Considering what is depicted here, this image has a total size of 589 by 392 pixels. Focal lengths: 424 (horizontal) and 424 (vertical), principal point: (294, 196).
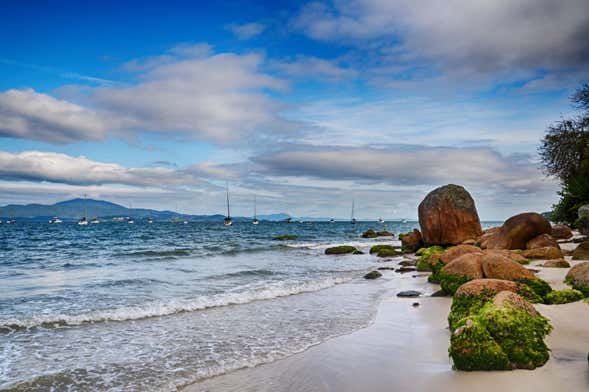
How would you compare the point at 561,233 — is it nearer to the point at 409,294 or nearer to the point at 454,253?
the point at 454,253

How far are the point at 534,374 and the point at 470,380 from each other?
742mm

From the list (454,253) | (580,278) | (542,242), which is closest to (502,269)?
(580,278)

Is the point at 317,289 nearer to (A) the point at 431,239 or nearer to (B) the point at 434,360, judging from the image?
(B) the point at 434,360

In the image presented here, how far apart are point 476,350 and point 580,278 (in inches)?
218

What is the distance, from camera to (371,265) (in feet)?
78.1

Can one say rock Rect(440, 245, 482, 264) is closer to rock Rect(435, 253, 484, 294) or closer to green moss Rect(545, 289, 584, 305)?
rock Rect(435, 253, 484, 294)

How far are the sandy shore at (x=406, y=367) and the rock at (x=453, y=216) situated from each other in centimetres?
1753

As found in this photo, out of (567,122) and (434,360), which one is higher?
(567,122)

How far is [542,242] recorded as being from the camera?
60.6 feet

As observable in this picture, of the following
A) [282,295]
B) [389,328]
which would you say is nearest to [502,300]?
[389,328]

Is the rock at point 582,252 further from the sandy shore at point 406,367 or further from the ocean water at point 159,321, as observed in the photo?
the sandy shore at point 406,367

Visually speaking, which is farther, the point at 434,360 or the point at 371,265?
the point at 371,265

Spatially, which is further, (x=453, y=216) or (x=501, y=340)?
(x=453, y=216)

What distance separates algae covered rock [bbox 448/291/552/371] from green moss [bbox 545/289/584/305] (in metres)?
3.32
